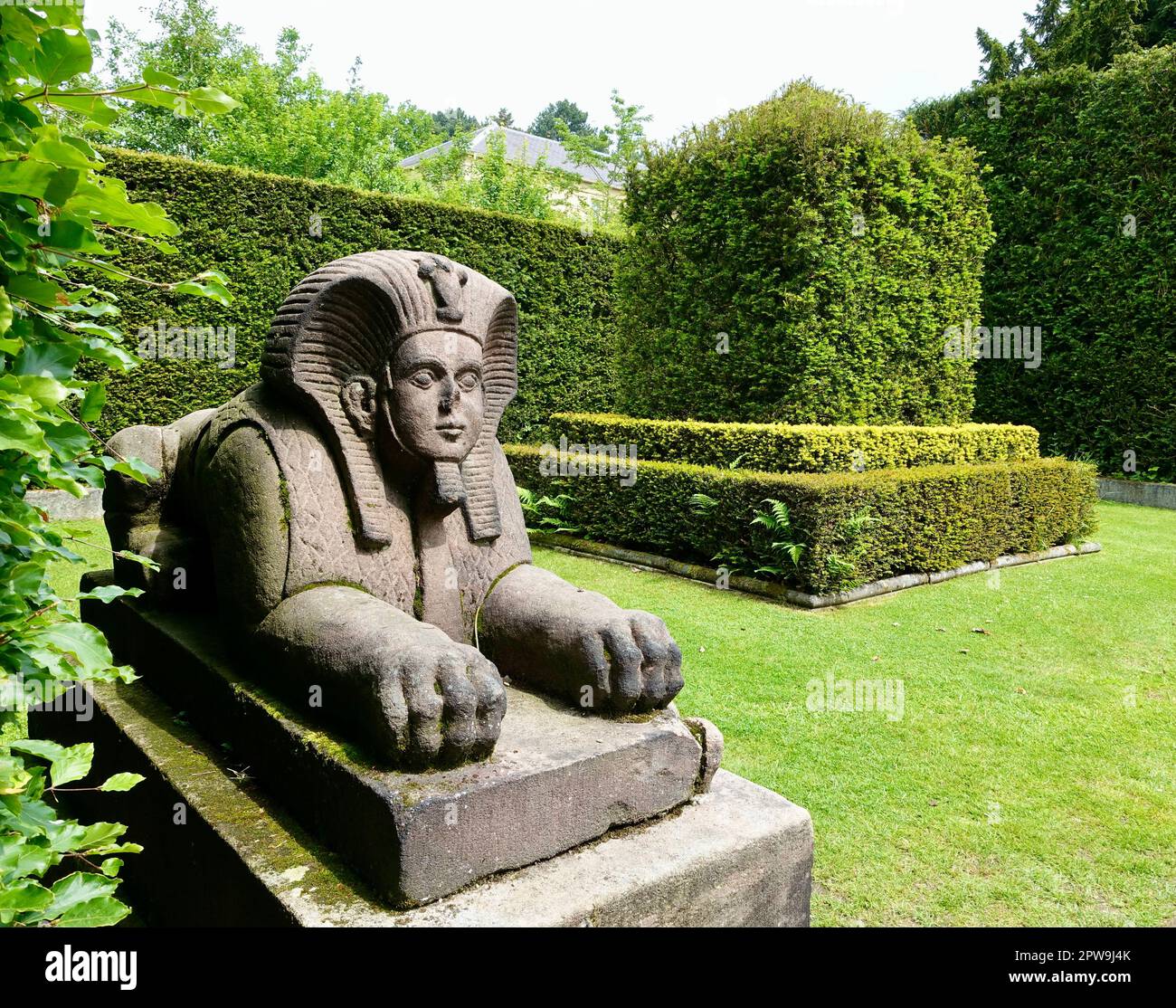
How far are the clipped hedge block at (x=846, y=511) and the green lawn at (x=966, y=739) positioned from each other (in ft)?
1.73

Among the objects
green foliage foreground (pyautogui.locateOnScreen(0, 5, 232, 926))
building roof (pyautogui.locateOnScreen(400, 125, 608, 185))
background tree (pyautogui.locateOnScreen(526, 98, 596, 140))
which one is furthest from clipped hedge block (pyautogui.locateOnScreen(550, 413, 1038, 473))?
background tree (pyautogui.locateOnScreen(526, 98, 596, 140))

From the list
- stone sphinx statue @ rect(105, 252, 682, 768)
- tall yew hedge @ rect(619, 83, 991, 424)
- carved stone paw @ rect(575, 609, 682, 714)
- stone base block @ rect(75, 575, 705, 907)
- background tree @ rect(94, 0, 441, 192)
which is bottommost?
stone base block @ rect(75, 575, 705, 907)

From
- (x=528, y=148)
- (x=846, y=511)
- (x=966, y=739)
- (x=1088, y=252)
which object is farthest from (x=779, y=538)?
(x=528, y=148)

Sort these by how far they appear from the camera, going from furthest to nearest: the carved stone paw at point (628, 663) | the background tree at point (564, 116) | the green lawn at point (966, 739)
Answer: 1. the background tree at point (564, 116)
2. the green lawn at point (966, 739)
3. the carved stone paw at point (628, 663)


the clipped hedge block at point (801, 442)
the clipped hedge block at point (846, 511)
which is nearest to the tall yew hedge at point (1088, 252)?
the clipped hedge block at point (801, 442)

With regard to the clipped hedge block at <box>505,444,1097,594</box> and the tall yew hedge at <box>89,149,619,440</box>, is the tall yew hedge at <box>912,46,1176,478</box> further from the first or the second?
the tall yew hedge at <box>89,149,619,440</box>

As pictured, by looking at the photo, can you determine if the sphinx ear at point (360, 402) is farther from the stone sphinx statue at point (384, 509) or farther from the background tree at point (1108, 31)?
the background tree at point (1108, 31)

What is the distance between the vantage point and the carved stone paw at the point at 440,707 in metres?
1.98

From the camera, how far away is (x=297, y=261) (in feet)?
36.2

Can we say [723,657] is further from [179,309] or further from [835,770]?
[179,309]

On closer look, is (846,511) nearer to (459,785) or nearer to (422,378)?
(422,378)

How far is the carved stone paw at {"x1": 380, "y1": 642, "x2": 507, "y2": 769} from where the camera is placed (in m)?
1.98

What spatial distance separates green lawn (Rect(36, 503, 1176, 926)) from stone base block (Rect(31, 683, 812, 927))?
756 mm

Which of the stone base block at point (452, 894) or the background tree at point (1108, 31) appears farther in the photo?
the background tree at point (1108, 31)
